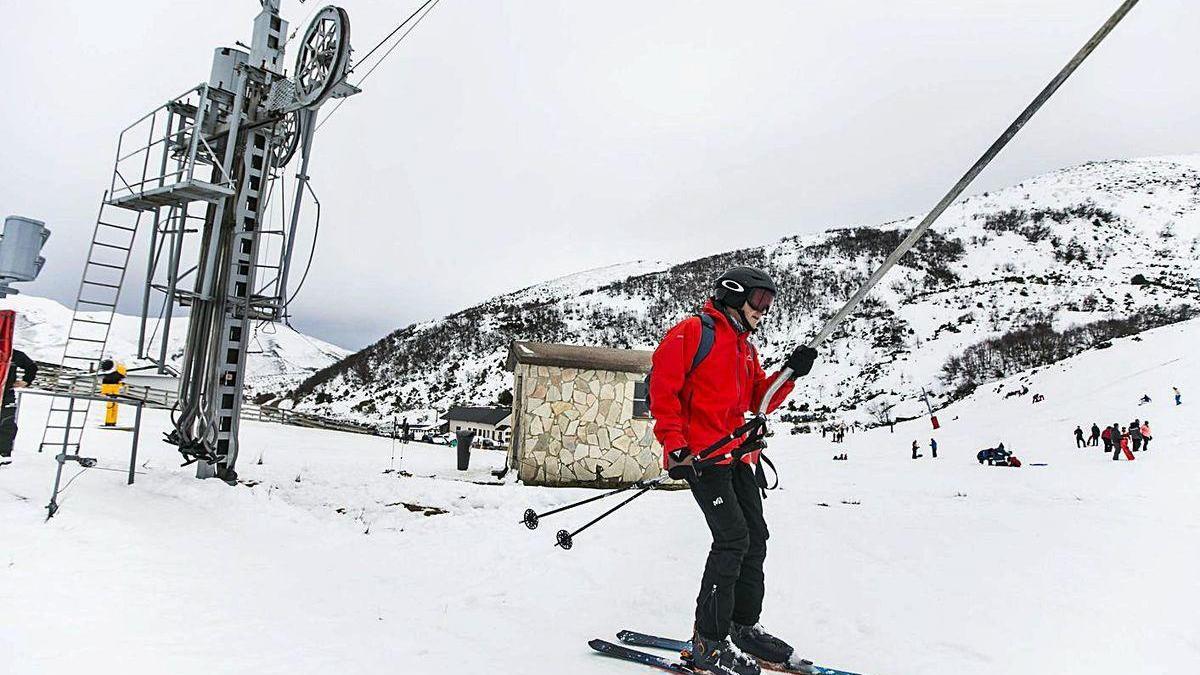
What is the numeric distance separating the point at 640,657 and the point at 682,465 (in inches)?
45.7

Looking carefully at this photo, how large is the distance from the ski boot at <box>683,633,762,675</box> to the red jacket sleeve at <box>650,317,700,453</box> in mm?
1091

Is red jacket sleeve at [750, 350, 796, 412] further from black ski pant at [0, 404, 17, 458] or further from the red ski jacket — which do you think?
black ski pant at [0, 404, 17, 458]

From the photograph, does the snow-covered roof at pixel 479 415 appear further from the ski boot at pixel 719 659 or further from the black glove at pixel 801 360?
the ski boot at pixel 719 659

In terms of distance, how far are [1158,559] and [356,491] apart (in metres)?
9.17

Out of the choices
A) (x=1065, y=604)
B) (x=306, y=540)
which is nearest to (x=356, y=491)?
(x=306, y=540)

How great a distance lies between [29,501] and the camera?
534 cm

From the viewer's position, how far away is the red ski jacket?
3.67 metres

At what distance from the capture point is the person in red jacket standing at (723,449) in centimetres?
359

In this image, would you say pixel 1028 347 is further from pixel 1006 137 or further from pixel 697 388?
pixel 697 388

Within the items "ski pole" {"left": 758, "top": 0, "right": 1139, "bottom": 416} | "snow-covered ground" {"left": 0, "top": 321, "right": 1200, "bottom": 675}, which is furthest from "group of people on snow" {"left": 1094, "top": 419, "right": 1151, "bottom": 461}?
"ski pole" {"left": 758, "top": 0, "right": 1139, "bottom": 416}

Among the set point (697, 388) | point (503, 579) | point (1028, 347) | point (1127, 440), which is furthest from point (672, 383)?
point (1028, 347)

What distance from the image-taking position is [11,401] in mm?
7082

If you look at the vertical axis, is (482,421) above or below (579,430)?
above

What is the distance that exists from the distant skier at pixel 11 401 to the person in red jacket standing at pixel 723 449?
7077mm
